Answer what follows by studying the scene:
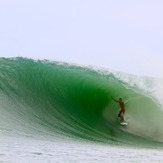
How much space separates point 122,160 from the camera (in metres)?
4.68

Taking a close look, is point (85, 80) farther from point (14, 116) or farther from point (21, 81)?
point (14, 116)

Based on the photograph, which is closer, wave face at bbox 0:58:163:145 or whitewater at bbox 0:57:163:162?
whitewater at bbox 0:57:163:162

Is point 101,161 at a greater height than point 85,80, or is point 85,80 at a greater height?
point 85,80

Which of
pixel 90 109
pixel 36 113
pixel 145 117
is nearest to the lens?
pixel 36 113

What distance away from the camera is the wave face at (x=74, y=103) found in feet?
24.6

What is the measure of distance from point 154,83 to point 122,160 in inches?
270

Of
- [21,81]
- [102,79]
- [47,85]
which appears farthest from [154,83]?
[21,81]

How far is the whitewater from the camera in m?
5.10

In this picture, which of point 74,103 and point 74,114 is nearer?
point 74,114

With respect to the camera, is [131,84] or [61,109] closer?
[61,109]

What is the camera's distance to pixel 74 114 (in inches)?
350

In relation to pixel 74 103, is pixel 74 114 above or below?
below

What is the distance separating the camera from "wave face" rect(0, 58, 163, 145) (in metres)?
7.51

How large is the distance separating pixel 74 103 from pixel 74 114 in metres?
Result: 0.88
